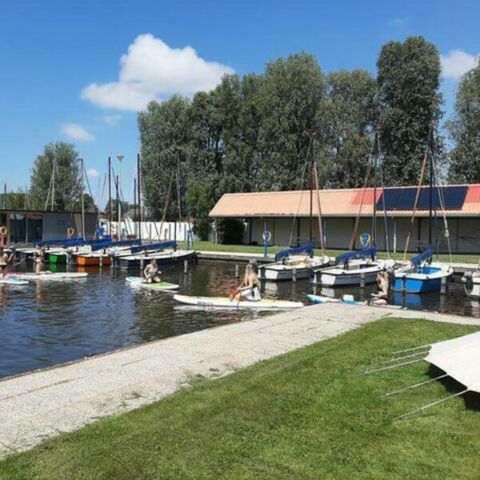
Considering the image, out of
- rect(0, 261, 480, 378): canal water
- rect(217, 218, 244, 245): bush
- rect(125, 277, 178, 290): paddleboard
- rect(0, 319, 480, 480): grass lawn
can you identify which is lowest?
rect(0, 261, 480, 378): canal water

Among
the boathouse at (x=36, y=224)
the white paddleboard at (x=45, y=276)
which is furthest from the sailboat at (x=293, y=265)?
the boathouse at (x=36, y=224)

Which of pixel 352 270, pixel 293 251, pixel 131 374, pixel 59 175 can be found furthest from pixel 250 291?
pixel 59 175

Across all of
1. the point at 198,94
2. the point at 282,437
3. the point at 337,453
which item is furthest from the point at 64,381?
the point at 198,94

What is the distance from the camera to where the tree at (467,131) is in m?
51.9

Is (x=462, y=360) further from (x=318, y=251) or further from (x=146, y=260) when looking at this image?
(x=318, y=251)

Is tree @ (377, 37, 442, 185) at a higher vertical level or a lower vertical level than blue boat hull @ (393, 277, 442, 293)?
higher

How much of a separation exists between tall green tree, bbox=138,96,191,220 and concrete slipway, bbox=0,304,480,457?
58607 mm

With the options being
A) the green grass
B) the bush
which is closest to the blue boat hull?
the green grass

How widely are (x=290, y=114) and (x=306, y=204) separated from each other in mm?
15003

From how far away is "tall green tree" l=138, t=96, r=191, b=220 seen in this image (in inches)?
2862

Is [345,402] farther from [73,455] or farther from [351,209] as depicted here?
[351,209]

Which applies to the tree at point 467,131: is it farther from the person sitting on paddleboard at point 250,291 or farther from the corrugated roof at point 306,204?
the person sitting on paddleboard at point 250,291

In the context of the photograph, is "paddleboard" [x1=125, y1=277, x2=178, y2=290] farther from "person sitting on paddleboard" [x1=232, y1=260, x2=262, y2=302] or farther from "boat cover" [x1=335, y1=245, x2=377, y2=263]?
"boat cover" [x1=335, y1=245, x2=377, y2=263]

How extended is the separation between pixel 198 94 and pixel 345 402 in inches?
2667
